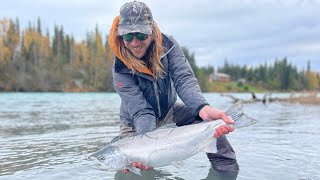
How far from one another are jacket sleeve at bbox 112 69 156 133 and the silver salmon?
1.56ft

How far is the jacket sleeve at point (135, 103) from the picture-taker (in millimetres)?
4723

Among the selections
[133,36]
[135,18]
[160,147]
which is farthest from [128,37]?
[160,147]

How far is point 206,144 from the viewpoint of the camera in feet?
13.9

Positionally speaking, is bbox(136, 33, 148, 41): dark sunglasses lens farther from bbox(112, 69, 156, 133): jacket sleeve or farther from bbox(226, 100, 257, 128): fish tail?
bbox(226, 100, 257, 128): fish tail

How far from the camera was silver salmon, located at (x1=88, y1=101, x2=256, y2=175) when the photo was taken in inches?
163

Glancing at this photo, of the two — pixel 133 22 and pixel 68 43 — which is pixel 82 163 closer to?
pixel 133 22

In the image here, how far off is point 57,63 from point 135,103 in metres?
99.5

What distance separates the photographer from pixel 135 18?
183 inches

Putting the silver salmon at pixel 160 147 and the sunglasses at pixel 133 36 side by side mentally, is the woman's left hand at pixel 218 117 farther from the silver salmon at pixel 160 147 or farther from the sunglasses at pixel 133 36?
the sunglasses at pixel 133 36

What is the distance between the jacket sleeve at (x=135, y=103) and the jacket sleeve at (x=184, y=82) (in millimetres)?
474

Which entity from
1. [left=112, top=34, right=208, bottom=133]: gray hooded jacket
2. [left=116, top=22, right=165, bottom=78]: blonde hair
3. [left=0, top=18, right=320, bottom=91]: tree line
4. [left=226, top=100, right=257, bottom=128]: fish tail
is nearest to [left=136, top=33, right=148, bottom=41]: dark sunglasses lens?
[left=116, top=22, right=165, bottom=78]: blonde hair

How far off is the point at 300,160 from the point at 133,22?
3.53 m

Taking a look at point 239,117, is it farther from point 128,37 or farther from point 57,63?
point 57,63

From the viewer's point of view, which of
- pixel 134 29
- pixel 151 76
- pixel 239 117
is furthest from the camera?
pixel 151 76
